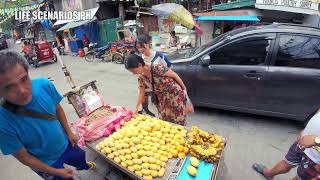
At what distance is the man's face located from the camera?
71.4 inches

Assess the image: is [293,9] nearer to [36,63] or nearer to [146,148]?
[146,148]

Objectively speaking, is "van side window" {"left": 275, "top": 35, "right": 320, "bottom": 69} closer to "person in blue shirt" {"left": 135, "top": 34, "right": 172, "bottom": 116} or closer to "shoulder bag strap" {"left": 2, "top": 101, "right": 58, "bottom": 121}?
"person in blue shirt" {"left": 135, "top": 34, "right": 172, "bottom": 116}

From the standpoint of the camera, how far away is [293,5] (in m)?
7.85

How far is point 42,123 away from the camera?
220cm

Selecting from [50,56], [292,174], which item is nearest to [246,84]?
[292,174]

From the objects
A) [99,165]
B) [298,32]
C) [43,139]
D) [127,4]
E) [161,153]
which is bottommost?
[99,165]

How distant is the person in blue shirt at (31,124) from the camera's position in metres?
1.87

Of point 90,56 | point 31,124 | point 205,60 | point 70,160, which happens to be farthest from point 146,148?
point 90,56

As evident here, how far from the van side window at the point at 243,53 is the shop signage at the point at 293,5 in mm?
4817

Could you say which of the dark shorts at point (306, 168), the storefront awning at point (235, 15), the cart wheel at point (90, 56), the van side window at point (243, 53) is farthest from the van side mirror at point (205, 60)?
the cart wheel at point (90, 56)

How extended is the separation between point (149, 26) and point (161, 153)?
1328 centimetres

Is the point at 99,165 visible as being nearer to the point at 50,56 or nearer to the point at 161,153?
the point at 161,153

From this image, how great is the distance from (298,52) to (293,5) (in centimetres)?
503

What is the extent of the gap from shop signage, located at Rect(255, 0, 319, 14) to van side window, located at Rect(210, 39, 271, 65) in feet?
15.8
